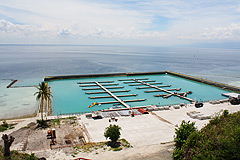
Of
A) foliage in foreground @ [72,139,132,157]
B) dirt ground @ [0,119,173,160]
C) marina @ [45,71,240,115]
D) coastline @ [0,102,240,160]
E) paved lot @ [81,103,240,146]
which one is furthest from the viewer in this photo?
marina @ [45,71,240,115]

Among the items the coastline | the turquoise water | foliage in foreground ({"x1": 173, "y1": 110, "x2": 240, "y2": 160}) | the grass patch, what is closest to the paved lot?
the coastline

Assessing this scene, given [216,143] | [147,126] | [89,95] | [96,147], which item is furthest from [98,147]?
[89,95]

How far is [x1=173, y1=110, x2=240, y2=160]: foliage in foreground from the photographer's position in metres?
13.4

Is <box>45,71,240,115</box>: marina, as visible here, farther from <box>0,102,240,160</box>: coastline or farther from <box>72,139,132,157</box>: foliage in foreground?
<box>72,139,132,157</box>: foliage in foreground

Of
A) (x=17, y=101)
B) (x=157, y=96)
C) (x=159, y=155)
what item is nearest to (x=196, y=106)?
(x=157, y=96)

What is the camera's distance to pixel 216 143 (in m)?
14.6

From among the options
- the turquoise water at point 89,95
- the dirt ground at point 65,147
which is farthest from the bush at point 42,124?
the turquoise water at point 89,95

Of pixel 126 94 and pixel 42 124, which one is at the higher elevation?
pixel 42 124

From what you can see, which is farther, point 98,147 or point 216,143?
point 98,147

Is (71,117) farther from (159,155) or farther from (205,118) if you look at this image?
(205,118)

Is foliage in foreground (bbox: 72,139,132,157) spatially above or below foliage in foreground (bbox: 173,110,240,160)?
below

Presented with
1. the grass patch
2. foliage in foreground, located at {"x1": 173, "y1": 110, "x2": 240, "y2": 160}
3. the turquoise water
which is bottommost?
the turquoise water

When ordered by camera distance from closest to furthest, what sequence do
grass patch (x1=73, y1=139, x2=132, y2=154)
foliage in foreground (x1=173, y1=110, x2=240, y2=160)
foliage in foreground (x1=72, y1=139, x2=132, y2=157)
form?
1. foliage in foreground (x1=173, y1=110, x2=240, y2=160)
2. foliage in foreground (x1=72, y1=139, x2=132, y2=157)
3. grass patch (x1=73, y1=139, x2=132, y2=154)

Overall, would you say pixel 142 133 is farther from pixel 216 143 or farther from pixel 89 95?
pixel 89 95
